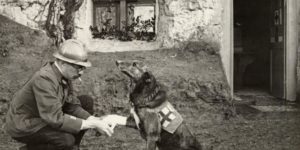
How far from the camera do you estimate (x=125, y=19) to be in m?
10.4

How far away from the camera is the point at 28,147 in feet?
12.5

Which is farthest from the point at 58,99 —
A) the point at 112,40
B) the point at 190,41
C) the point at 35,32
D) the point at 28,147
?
the point at 112,40

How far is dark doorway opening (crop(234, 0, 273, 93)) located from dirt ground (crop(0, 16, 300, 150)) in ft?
16.3

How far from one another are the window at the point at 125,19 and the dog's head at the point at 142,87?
5.46 metres

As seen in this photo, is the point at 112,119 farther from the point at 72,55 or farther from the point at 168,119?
the point at 72,55

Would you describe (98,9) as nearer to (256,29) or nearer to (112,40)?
(112,40)

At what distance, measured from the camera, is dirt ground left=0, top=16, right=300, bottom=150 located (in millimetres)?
5914

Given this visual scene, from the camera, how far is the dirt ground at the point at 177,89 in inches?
233

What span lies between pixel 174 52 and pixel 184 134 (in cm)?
469

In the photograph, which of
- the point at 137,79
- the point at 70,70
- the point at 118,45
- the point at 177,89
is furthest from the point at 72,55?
the point at 118,45

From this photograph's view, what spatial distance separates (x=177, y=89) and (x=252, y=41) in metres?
7.21

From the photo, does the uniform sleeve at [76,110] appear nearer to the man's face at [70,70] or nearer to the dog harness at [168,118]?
the man's face at [70,70]

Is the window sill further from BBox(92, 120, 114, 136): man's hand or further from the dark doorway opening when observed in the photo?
BBox(92, 120, 114, 136): man's hand

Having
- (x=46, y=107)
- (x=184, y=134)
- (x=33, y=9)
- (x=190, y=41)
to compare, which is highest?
(x=33, y=9)
